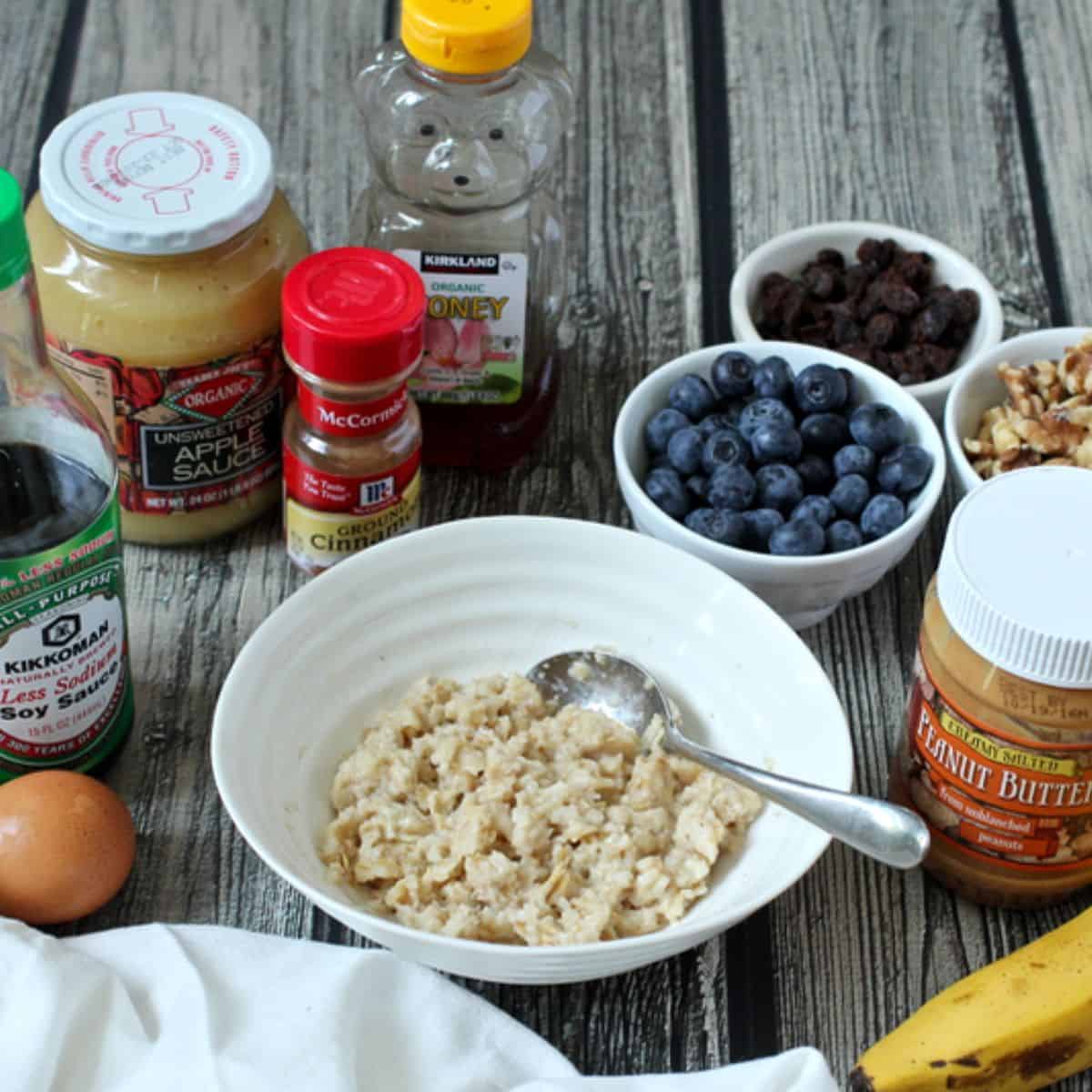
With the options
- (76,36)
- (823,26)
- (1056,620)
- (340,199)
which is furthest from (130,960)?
(823,26)

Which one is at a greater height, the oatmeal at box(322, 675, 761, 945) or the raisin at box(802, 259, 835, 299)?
the raisin at box(802, 259, 835, 299)

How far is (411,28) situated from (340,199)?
0.44 m

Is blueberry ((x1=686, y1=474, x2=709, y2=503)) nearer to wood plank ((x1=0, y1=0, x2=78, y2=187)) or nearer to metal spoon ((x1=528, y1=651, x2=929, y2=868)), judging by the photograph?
metal spoon ((x1=528, y1=651, x2=929, y2=868))

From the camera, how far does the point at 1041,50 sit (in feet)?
6.65

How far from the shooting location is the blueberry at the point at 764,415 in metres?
1.44

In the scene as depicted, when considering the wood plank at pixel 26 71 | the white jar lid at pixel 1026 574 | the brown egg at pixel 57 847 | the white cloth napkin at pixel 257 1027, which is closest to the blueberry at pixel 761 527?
the white jar lid at pixel 1026 574

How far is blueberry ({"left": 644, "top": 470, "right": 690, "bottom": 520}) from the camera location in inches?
55.8

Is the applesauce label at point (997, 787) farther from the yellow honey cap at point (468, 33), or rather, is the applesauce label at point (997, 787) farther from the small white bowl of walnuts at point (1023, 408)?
the yellow honey cap at point (468, 33)

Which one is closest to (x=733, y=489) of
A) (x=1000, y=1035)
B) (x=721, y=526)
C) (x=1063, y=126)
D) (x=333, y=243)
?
(x=721, y=526)

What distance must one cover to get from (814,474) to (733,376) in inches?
4.6

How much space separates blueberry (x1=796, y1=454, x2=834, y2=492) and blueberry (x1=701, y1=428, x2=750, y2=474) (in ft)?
0.15

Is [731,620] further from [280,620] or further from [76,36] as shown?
[76,36]

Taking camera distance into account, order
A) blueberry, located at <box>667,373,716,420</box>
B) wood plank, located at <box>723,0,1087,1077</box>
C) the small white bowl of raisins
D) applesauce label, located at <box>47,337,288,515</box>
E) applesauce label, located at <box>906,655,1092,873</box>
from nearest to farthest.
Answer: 1. applesauce label, located at <box>906,655,1092,873</box>
2. wood plank, located at <box>723,0,1087,1077</box>
3. applesauce label, located at <box>47,337,288,515</box>
4. blueberry, located at <box>667,373,716,420</box>
5. the small white bowl of raisins

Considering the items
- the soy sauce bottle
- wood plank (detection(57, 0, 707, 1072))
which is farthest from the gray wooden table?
the soy sauce bottle
